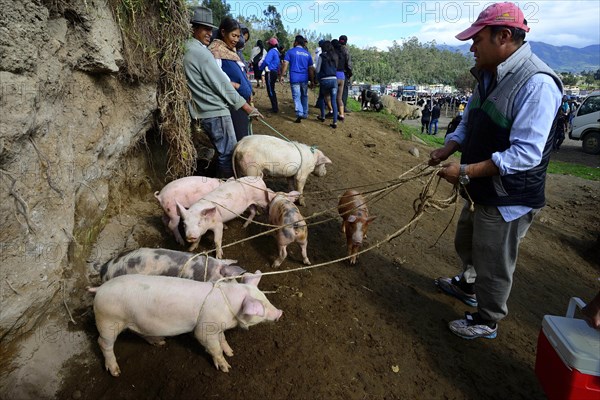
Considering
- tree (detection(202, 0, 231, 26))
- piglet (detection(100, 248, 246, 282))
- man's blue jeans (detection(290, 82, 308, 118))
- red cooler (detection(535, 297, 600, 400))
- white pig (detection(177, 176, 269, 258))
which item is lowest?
red cooler (detection(535, 297, 600, 400))

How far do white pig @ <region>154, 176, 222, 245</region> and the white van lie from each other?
2163 centimetres

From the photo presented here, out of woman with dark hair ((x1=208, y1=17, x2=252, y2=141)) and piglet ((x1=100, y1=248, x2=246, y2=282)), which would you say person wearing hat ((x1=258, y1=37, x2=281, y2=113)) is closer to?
woman with dark hair ((x1=208, y1=17, x2=252, y2=141))

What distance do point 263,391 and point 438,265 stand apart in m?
3.28

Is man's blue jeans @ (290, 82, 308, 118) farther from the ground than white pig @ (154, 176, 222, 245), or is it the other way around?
man's blue jeans @ (290, 82, 308, 118)

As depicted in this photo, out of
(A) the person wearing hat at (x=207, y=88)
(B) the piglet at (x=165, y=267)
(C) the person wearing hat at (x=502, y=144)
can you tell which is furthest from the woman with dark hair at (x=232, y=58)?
(C) the person wearing hat at (x=502, y=144)

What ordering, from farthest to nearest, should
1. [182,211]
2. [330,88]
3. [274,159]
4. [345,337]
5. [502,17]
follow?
[330,88] → [274,159] → [182,211] → [345,337] → [502,17]

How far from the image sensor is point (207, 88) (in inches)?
201

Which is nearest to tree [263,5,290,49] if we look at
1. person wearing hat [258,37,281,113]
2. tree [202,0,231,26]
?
tree [202,0,231,26]

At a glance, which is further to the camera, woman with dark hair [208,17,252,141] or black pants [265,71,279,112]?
black pants [265,71,279,112]

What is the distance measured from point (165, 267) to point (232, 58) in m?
3.75

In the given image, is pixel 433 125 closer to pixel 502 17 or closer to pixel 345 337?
pixel 502 17

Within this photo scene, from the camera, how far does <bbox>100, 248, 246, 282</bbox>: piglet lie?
3529 millimetres

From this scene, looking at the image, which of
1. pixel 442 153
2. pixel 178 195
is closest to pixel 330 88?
pixel 178 195

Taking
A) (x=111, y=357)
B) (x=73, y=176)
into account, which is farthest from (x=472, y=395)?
(x=73, y=176)
